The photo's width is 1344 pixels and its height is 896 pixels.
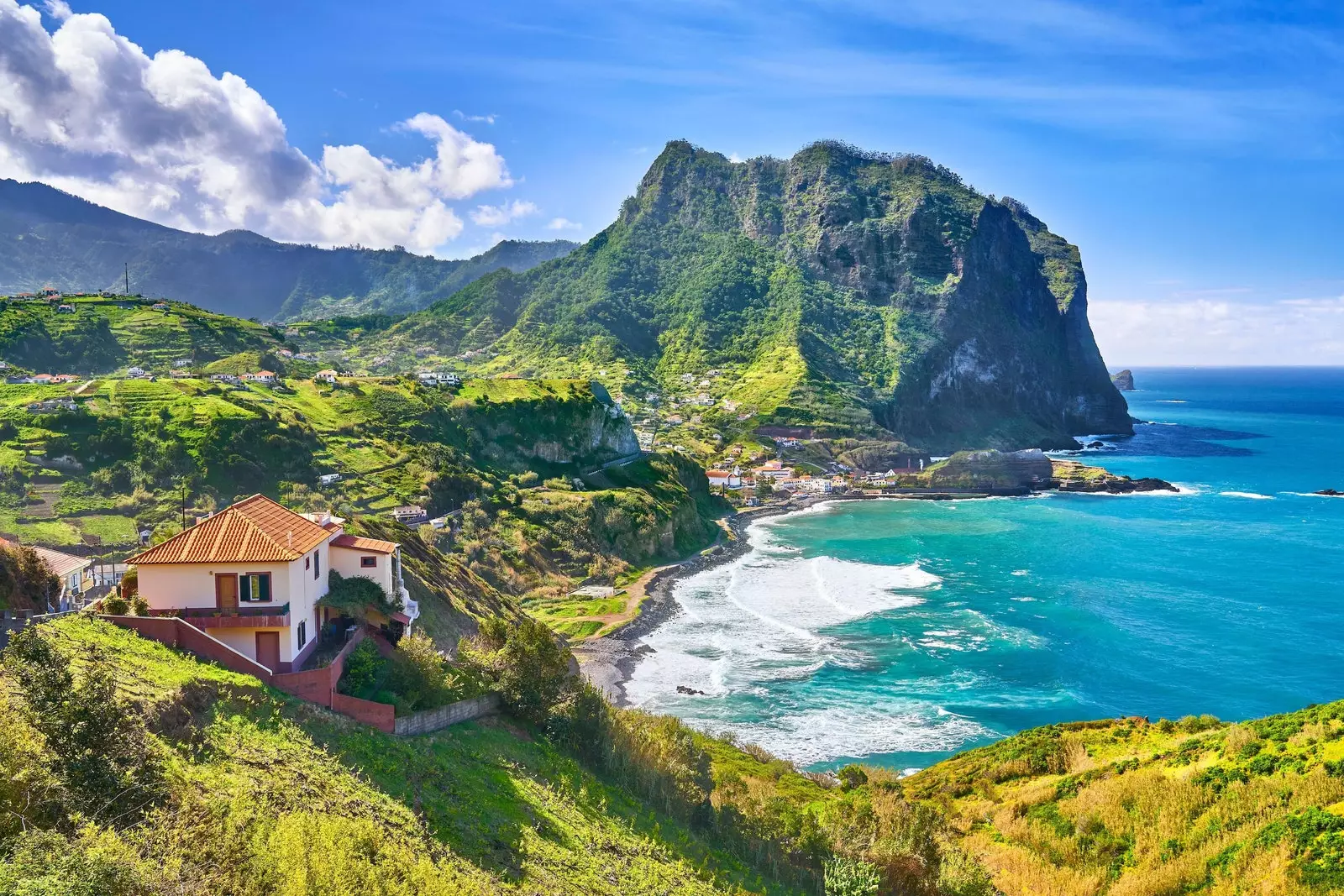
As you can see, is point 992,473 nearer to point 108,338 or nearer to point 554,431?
point 554,431

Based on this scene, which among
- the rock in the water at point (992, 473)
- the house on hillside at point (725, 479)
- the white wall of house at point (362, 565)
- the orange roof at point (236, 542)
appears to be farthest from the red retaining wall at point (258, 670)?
the rock in the water at point (992, 473)

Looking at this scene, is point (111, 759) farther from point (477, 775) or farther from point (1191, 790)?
point (1191, 790)

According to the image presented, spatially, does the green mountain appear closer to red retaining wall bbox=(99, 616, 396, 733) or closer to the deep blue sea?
the deep blue sea

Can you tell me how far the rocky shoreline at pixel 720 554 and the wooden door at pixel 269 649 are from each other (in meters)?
25.1

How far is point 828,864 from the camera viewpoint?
21.7 meters

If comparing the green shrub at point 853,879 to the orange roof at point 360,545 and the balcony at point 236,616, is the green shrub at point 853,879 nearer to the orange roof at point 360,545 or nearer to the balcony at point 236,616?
the balcony at point 236,616

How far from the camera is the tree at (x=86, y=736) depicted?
1207 centimetres

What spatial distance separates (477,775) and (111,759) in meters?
7.85

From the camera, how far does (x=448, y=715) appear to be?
2092 cm

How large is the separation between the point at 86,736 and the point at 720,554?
6991cm

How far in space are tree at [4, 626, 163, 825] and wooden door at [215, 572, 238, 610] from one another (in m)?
6.20

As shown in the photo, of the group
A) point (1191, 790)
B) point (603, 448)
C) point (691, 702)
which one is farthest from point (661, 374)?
point (1191, 790)

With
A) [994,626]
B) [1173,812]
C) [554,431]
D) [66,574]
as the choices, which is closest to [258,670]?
[66,574]

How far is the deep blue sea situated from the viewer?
141ft
